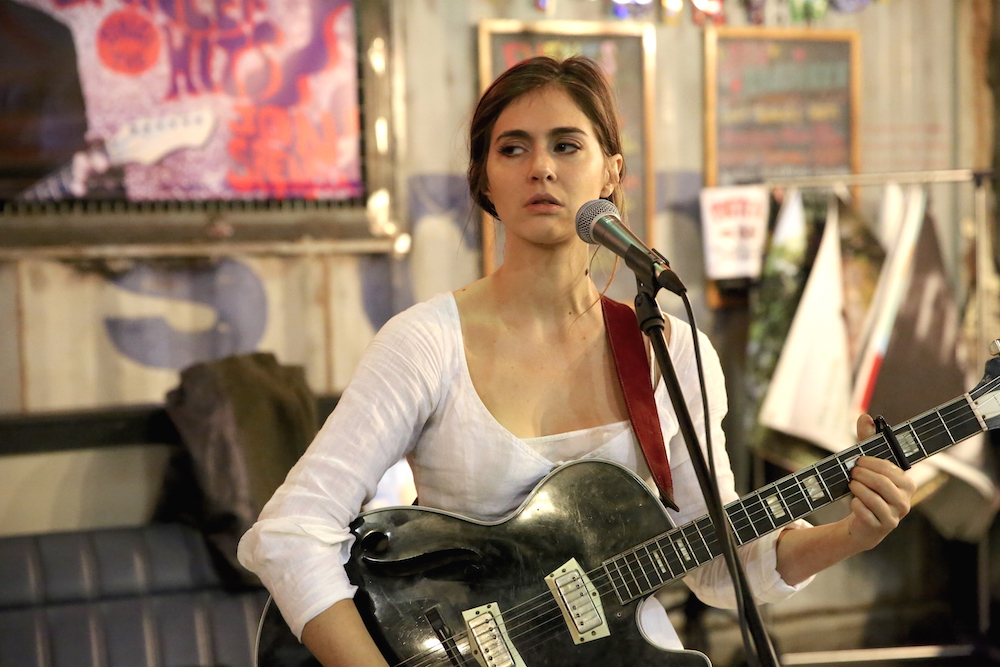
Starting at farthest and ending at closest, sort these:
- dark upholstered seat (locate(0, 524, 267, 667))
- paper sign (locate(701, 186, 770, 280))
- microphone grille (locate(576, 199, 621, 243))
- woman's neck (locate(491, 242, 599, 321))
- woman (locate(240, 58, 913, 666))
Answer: paper sign (locate(701, 186, 770, 280))
dark upholstered seat (locate(0, 524, 267, 667))
woman's neck (locate(491, 242, 599, 321))
woman (locate(240, 58, 913, 666))
microphone grille (locate(576, 199, 621, 243))

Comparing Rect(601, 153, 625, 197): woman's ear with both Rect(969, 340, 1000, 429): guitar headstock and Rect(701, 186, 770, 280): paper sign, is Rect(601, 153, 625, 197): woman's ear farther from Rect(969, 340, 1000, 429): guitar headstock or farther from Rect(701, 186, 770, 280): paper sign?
Rect(701, 186, 770, 280): paper sign

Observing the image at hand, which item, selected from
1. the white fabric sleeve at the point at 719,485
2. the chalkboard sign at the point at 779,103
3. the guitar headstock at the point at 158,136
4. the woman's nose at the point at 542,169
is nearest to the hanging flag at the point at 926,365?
the chalkboard sign at the point at 779,103

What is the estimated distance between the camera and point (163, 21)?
2.84 meters

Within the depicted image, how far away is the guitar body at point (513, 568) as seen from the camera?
147 centimetres

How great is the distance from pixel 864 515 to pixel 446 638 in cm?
69

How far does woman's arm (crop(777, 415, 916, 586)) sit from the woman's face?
23.8 inches

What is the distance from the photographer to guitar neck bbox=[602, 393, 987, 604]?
4.87 ft

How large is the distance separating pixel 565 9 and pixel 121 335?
185cm

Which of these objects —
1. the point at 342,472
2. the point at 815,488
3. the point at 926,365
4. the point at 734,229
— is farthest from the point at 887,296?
the point at 342,472

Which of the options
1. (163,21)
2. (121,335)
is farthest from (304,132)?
(121,335)

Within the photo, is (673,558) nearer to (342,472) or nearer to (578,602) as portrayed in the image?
(578,602)

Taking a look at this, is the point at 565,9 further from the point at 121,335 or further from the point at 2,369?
the point at 2,369

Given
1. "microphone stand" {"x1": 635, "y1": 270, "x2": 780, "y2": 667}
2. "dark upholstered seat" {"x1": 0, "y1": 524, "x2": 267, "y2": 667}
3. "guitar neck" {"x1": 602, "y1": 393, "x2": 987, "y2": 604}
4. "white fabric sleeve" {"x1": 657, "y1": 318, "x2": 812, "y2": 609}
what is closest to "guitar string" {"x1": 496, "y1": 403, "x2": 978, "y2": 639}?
"guitar neck" {"x1": 602, "y1": 393, "x2": 987, "y2": 604}

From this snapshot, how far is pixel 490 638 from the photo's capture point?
1.48 metres
